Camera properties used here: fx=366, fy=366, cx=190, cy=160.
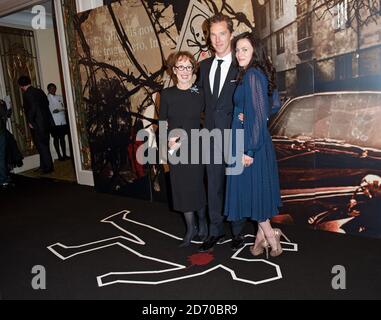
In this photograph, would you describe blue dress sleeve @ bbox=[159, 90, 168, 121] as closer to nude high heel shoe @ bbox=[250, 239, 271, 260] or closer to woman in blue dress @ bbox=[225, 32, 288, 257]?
woman in blue dress @ bbox=[225, 32, 288, 257]

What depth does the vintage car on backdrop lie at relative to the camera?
2504mm

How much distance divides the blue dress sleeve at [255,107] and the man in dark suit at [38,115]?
3.99 metres

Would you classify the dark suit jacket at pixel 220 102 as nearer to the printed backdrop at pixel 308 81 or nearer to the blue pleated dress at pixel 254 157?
the blue pleated dress at pixel 254 157

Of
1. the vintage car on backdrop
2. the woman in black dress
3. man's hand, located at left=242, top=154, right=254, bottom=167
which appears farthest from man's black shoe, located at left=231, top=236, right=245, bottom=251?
man's hand, located at left=242, top=154, right=254, bottom=167

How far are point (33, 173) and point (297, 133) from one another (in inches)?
170

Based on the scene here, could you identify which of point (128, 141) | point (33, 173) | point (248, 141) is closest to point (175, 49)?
point (128, 141)

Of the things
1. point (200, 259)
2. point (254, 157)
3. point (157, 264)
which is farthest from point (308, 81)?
point (157, 264)

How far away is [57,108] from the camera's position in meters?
6.18

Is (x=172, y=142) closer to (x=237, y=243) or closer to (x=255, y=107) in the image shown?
(x=255, y=107)

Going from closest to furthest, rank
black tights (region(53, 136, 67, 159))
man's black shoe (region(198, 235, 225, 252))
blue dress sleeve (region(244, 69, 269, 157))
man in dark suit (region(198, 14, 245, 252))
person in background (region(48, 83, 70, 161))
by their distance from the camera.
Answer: blue dress sleeve (region(244, 69, 269, 157))
man in dark suit (region(198, 14, 245, 252))
man's black shoe (region(198, 235, 225, 252))
person in background (region(48, 83, 70, 161))
black tights (region(53, 136, 67, 159))

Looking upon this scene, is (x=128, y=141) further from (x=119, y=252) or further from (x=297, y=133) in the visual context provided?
(x=297, y=133)

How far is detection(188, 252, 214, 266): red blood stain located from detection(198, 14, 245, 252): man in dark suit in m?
0.05

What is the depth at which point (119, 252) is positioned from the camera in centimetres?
269

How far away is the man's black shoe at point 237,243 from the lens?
2.60 meters
